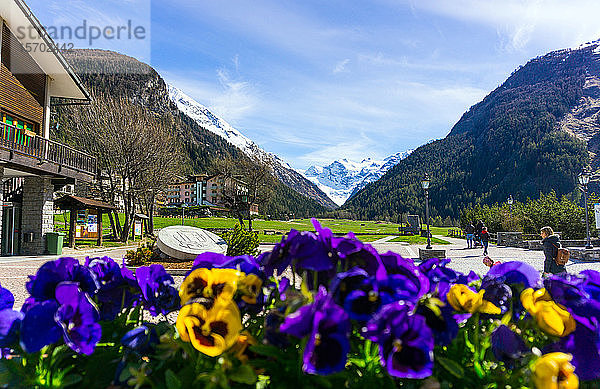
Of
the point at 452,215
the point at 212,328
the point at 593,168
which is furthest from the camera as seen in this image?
the point at 452,215

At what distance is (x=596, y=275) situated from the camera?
1.37 m

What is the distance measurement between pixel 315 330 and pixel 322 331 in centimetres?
5

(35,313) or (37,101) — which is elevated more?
(37,101)

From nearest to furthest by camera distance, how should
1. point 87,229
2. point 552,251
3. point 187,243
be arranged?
point 552,251
point 187,243
point 87,229

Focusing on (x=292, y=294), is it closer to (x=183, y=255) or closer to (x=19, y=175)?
(x=183, y=255)

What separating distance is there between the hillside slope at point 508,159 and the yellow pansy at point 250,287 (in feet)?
452

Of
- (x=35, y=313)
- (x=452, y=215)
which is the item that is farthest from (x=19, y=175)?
(x=452, y=215)

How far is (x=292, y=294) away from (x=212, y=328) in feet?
0.72

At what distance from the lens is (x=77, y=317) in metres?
1.11

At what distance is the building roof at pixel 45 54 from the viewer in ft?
55.6

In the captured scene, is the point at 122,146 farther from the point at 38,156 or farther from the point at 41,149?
the point at 38,156

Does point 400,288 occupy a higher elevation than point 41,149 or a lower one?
lower

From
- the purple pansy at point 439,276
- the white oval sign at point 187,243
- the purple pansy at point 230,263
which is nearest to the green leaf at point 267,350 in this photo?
the purple pansy at point 230,263

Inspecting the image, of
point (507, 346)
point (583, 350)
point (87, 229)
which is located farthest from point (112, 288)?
point (87, 229)
